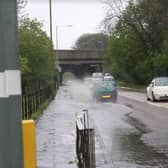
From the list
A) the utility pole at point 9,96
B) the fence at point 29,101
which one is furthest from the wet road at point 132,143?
the utility pole at point 9,96

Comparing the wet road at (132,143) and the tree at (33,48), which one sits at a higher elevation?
the tree at (33,48)

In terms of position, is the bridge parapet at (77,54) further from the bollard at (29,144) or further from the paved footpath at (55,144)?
the bollard at (29,144)

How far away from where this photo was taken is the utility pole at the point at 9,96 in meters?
3.83

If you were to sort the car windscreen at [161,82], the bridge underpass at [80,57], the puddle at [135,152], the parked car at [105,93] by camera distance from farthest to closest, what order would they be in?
the bridge underpass at [80,57], the parked car at [105,93], the car windscreen at [161,82], the puddle at [135,152]

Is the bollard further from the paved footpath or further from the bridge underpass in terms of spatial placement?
the bridge underpass

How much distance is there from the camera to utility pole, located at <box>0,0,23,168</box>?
3.83m

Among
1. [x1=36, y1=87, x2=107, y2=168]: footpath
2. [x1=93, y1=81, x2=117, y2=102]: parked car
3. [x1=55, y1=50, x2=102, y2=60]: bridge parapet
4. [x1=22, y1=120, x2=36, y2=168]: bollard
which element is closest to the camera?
[x1=22, y1=120, x2=36, y2=168]: bollard

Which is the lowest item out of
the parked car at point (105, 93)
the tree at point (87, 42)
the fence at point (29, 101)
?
the parked car at point (105, 93)

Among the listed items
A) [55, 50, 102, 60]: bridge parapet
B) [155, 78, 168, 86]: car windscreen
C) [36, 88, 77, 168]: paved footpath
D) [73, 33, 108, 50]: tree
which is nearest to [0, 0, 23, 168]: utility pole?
[36, 88, 77, 168]: paved footpath

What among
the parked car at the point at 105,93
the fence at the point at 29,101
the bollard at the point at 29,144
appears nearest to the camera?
the bollard at the point at 29,144

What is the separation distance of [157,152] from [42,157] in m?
2.70

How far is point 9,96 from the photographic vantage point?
12.7ft

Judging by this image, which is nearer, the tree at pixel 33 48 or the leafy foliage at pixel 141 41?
the tree at pixel 33 48

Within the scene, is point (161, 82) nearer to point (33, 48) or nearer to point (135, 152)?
point (33, 48)
